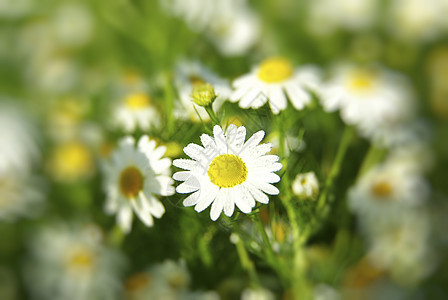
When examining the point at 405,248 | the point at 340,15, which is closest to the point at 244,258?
the point at 405,248

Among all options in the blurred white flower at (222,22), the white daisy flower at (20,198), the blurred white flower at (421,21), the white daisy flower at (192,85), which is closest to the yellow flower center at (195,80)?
the white daisy flower at (192,85)

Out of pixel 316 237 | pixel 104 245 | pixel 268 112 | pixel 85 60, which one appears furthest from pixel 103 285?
pixel 85 60

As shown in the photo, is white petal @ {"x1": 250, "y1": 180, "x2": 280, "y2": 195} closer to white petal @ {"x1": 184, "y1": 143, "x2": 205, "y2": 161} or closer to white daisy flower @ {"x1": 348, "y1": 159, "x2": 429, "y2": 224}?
white petal @ {"x1": 184, "y1": 143, "x2": 205, "y2": 161}

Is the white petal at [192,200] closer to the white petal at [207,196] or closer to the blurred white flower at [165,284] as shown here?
the white petal at [207,196]

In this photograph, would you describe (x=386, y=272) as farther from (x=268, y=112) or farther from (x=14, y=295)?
(x=14, y=295)

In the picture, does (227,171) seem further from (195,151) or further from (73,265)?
(73,265)
